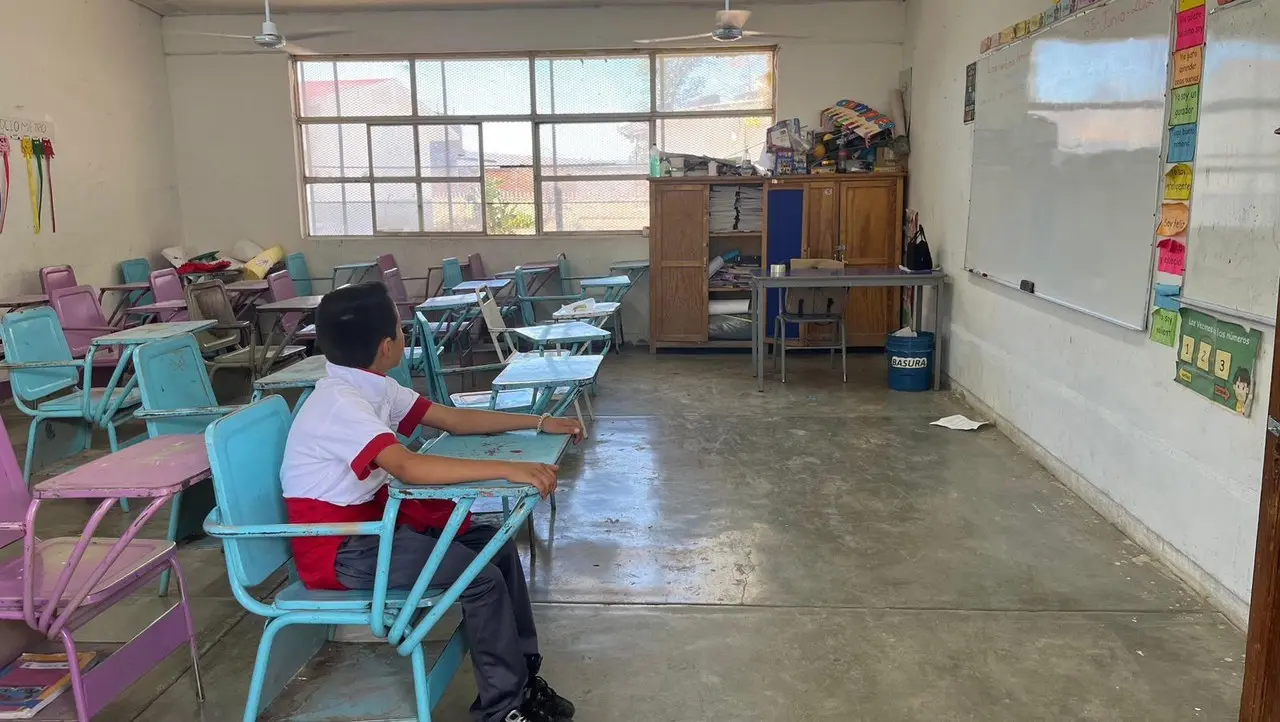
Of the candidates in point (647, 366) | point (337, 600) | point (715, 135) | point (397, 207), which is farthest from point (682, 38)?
point (337, 600)

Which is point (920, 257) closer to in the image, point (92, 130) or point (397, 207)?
point (397, 207)

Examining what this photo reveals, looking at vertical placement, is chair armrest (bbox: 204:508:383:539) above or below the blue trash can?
above

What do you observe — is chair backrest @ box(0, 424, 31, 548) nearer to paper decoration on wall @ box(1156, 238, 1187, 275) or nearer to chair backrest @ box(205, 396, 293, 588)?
chair backrest @ box(205, 396, 293, 588)

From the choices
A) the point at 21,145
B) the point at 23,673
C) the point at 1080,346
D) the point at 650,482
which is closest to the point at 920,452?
the point at 1080,346

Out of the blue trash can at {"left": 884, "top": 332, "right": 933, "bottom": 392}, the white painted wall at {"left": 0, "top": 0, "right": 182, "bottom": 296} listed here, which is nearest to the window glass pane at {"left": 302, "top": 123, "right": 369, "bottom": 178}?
the white painted wall at {"left": 0, "top": 0, "right": 182, "bottom": 296}

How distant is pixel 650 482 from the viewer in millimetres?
4219

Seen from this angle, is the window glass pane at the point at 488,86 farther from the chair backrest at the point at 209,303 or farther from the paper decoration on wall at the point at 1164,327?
the paper decoration on wall at the point at 1164,327

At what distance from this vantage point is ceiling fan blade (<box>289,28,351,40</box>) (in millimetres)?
7965

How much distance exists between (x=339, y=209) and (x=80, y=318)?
3175mm

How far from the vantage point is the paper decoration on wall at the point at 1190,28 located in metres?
3.03

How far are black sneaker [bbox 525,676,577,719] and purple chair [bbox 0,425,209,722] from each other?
0.97 metres

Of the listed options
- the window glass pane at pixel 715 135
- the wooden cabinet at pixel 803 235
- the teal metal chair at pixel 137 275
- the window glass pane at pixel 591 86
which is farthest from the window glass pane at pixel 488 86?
the teal metal chair at pixel 137 275

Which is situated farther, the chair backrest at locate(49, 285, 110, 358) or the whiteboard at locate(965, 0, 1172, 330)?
the chair backrest at locate(49, 285, 110, 358)

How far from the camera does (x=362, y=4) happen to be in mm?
7703
